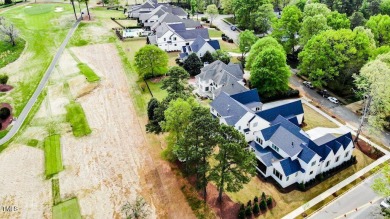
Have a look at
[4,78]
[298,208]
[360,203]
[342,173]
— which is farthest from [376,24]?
[4,78]

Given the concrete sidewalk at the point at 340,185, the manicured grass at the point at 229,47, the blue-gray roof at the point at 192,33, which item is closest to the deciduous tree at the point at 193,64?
the blue-gray roof at the point at 192,33

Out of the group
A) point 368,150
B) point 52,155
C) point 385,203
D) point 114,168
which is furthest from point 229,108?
point 52,155

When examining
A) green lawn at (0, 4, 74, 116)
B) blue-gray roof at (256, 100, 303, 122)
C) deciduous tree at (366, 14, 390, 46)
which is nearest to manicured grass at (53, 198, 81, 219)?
green lawn at (0, 4, 74, 116)

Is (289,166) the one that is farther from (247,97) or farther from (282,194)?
(247,97)

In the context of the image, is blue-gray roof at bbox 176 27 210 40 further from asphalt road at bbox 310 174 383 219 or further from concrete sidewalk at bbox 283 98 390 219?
asphalt road at bbox 310 174 383 219

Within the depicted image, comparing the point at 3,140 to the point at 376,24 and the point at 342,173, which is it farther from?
the point at 376,24
